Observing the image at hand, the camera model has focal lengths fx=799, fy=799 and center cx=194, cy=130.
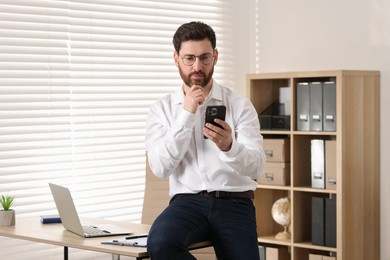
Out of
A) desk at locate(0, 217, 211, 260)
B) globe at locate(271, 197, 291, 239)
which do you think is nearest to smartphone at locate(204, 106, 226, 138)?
desk at locate(0, 217, 211, 260)

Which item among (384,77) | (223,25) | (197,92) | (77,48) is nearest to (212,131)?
(197,92)

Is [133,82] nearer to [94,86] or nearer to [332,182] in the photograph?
[94,86]

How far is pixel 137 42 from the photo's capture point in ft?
17.1

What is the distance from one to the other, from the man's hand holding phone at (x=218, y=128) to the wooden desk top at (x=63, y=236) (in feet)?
1.75

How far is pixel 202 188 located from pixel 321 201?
5.63ft

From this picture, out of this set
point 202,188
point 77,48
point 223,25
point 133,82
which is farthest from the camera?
point 223,25

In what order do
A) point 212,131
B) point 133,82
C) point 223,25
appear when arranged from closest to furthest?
1. point 212,131
2. point 133,82
3. point 223,25

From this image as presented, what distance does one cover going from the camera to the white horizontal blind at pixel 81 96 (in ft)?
15.0

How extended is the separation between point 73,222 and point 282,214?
2.09m

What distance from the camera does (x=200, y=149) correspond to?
354 cm

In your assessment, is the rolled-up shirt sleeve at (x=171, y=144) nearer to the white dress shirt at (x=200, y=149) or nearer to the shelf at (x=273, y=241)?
the white dress shirt at (x=200, y=149)

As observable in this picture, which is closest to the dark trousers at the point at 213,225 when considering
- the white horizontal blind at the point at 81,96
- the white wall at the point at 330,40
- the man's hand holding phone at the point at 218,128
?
the man's hand holding phone at the point at 218,128

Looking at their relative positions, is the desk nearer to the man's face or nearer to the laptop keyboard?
the laptop keyboard

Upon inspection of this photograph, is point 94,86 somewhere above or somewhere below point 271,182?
above
